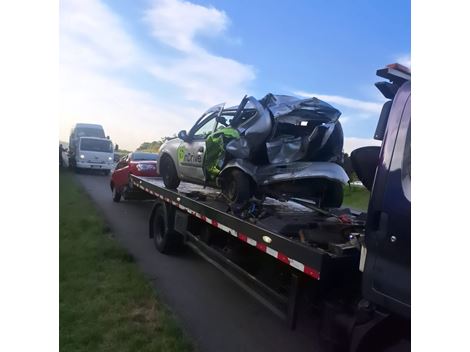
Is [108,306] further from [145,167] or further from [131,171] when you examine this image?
[131,171]

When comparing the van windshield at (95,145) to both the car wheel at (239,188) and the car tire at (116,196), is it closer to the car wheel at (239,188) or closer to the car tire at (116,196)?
the car tire at (116,196)

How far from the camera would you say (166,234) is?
228 inches

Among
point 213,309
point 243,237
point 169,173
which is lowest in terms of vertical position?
point 213,309

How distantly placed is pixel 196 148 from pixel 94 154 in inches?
616

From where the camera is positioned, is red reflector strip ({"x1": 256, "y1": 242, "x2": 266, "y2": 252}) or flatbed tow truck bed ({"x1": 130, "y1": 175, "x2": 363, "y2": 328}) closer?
flatbed tow truck bed ({"x1": 130, "y1": 175, "x2": 363, "y2": 328})

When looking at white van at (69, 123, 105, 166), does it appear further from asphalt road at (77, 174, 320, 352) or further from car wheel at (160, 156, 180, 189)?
asphalt road at (77, 174, 320, 352)

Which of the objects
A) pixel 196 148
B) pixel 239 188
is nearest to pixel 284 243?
pixel 239 188

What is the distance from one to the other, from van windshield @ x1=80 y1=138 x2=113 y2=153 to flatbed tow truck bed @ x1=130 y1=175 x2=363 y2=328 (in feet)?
53.2

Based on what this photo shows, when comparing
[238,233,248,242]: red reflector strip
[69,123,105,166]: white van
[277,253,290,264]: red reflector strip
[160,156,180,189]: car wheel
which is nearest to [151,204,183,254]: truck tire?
[160,156,180,189]: car wheel

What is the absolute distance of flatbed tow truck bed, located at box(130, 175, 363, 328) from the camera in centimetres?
256

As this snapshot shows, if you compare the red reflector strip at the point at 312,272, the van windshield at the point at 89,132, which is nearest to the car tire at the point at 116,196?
the red reflector strip at the point at 312,272

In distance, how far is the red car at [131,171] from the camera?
979cm

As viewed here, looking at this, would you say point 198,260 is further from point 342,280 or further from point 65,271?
point 342,280

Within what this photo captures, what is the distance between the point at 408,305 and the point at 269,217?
1881 mm
